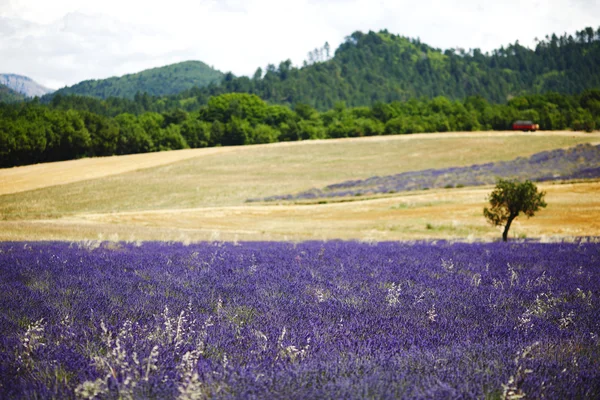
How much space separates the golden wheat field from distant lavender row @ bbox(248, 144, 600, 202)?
310 centimetres

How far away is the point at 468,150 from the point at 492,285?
219ft

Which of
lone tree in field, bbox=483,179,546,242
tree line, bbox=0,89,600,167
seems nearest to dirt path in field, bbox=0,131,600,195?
tree line, bbox=0,89,600,167

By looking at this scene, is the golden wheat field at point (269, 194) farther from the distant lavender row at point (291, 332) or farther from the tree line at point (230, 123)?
the distant lavender row at point (291, 332)

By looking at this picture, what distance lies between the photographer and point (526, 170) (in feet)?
165

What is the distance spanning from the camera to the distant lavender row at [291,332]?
11.2 ft

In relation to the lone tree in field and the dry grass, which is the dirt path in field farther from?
the lone tree in field

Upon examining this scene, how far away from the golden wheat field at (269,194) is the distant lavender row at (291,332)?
11.1m

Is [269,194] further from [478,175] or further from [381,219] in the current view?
[478,175]

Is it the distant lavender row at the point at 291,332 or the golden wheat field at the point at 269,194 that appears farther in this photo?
the golden wheat field at the point at 269,194

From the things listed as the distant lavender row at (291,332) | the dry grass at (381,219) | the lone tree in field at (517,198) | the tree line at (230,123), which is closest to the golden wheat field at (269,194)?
the dry grass at (381,219)

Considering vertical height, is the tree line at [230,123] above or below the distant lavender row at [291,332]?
above

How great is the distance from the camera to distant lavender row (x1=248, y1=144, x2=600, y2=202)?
4684 centimetres

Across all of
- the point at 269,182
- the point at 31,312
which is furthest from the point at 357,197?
the point at 31,312

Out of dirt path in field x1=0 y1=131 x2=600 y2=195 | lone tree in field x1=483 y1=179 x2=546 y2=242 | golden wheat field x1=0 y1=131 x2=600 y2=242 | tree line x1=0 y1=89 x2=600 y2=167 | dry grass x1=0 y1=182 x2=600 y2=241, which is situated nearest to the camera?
lone tree in field x1=483 y1=179 x2=546 y2=242
